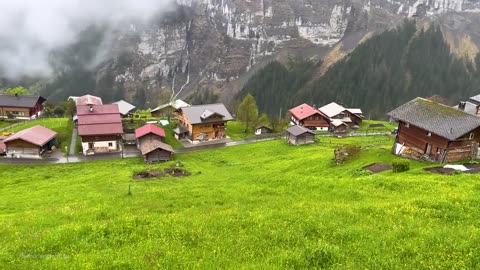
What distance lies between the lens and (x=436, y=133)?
44719 mm

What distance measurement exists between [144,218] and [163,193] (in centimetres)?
1152

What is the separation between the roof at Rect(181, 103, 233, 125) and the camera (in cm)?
8688

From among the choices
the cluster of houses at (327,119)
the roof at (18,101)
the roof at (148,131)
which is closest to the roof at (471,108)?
the cluster of houses at (327,119)

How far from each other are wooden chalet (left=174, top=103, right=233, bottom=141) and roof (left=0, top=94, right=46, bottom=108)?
43.9m

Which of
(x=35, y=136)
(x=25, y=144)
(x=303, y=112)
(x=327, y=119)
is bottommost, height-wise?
(x=327, y=119)

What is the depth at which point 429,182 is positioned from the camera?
2994cm

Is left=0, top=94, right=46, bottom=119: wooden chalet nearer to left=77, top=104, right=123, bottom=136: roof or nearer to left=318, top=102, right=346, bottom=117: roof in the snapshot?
left=77, top=104, right=123, bottom=136: roof

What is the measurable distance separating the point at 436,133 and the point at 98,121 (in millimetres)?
56943

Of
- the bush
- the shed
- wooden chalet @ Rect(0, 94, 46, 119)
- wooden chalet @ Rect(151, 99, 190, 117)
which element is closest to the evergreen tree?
wooden chalet @ Rect(151, 99, 190, 117)

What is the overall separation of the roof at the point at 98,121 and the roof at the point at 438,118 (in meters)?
48.6

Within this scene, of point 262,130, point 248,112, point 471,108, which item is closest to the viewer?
point 471,108

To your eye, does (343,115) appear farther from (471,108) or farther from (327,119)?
(471,108)

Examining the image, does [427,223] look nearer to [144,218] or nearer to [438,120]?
[144,218]

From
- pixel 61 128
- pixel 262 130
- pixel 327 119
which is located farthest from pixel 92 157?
pixel 327 119
